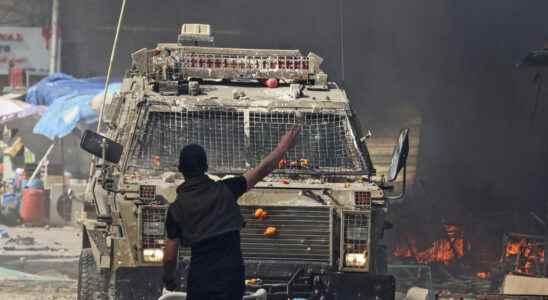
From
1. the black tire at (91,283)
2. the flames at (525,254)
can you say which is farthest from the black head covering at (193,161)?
the flames at (525,254)

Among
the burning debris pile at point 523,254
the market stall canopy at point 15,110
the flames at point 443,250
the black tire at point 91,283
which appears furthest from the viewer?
the market stall canopy at point 15,110

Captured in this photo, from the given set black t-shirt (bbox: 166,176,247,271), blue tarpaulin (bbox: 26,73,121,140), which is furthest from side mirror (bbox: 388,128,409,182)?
blue tarpaulin (bbox: 26,73,121,140)

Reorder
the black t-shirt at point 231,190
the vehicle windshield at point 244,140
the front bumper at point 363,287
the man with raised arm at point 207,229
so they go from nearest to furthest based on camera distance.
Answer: the man with raised arm at point 207,229, the black t-shirt at point 231,190, the front bumper at point 363,287, the vehicle windshield at point 244,140

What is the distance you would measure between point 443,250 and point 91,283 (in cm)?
720

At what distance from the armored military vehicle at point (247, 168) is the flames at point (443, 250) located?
5.64 m

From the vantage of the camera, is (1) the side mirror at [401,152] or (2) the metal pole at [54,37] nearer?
(1) the side mirror at [401,152]

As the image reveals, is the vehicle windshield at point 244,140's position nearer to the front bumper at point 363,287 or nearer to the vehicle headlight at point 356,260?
the vehicle headlight at point 356,260

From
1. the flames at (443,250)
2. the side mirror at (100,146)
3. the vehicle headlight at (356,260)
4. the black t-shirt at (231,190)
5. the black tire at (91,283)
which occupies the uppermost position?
the side mirror at (100,146)

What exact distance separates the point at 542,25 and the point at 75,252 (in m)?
9.74

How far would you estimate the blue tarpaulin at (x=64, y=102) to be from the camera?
22.2 metres

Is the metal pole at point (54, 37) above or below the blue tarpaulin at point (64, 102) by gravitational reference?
above

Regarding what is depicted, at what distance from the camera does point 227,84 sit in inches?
430

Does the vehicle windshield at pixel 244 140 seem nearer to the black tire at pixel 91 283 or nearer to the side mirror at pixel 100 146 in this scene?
the side mirror at pixel 100 146

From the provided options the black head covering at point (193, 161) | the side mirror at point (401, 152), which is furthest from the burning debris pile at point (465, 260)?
the black head covering at point (193, 161)
